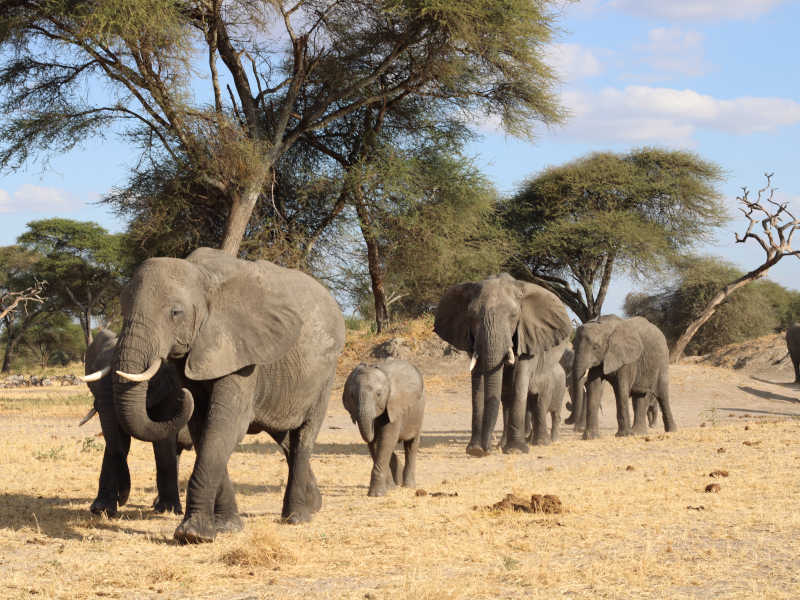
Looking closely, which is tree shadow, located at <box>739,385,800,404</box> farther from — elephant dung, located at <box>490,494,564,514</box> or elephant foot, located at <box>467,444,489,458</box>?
elephant dung, located at <box>490,494,564,514</box>

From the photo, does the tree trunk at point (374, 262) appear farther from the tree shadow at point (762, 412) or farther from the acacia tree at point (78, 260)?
the acacia tree at point (78, 260)

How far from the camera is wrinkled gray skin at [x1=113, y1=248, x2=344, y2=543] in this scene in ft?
19.6

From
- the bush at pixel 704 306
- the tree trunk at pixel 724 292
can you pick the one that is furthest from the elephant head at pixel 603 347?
the bush at pixel 704 306

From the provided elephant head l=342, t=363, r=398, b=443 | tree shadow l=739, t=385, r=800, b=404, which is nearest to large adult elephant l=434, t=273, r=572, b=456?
elephant head l=342, t=363, r=398, b=443

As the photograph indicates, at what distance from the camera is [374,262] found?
28250mm

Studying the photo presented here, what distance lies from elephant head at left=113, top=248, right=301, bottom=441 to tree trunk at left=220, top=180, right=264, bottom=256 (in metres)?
16.1

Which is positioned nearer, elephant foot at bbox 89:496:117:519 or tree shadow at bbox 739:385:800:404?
elephant foot at bbox 89:496:117:519

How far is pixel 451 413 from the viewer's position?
19.9 m

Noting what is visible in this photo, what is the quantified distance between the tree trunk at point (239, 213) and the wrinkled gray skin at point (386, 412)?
532 inches

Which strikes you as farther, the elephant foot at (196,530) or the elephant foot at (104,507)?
the elephant foot at (104,507)

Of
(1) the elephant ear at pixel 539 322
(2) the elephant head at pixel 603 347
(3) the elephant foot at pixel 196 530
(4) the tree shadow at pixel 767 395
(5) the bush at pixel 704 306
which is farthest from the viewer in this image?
(5) the bush at pixel 704 306

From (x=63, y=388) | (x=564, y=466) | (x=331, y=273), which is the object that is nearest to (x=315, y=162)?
(x=331, y=273)

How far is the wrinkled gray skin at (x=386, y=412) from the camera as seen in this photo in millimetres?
8945

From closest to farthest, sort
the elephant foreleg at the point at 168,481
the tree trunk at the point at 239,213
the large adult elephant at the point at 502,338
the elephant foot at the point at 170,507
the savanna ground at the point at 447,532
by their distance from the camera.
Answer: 1. the savanna ground at the point at 447,532
2. the elephant foreleg at the point at 168,481
3. the elephant foot at the point at 170,507
4. the large adult elephant at the point at 502,338
5. the tree trunk at the point at 239,213
